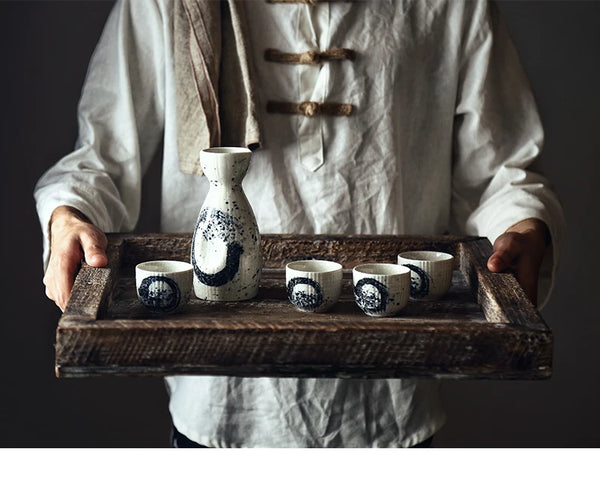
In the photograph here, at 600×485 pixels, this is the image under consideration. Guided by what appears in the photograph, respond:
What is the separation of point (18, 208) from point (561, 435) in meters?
1.22

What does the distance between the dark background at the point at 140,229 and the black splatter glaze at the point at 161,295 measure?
77 cm

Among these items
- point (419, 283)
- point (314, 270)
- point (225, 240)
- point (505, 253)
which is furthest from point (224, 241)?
point (505, 253)

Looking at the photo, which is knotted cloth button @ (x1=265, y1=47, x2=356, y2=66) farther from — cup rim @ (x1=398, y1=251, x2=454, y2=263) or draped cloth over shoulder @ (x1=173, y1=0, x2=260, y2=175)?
cup rim @ (x1=398, y1=251, x2=454, y2=263)

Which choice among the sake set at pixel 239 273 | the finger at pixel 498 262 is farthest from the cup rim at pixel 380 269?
the finger at pixel 498 262

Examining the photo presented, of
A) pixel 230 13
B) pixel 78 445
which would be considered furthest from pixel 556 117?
pixel 78 445

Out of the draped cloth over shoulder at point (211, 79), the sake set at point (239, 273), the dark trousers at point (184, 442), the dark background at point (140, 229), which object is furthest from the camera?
the dark background at point (140, 229)

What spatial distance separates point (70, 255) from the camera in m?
Answer: 1.02

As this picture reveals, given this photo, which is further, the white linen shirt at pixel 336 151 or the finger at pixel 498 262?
the white linen shirt at pixel 336 151

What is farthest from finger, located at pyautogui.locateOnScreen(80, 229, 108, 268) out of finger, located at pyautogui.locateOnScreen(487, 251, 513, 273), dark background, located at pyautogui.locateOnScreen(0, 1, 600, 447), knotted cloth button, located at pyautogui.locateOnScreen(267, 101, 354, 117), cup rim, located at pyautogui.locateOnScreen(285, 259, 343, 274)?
dark background, located at pyautogui.locateOnScreen(0, 1, 600, 447)

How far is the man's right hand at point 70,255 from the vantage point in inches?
39.6

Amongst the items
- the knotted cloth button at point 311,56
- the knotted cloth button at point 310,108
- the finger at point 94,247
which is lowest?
the finger at point 94,247

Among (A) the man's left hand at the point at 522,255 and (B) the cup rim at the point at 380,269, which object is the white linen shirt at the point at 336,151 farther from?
(B) the cup rim at the point at 380,269

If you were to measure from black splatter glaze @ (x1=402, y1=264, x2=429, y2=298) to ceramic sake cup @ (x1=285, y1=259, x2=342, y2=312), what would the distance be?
0.31 ft

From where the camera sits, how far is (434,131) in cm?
133
